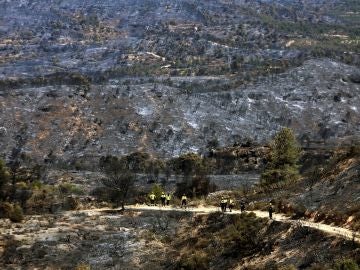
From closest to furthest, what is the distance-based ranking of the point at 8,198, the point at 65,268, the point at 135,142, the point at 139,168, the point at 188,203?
the point at 65,268
the point at 188,203
the point at 8,198
the point at 139,168
the point at 135,142

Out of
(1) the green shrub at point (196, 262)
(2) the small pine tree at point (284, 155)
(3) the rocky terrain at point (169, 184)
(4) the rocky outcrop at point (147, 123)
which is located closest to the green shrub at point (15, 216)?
(3) the rocky terrain at point (169, 184)

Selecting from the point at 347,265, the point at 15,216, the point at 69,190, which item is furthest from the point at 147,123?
the point at 347,265

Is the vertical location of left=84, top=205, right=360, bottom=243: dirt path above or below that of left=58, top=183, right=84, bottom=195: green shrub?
above

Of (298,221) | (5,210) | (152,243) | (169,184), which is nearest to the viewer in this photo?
(298,221)

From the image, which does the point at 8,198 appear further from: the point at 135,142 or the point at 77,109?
the point at 77,109

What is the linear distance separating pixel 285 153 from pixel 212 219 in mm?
28374

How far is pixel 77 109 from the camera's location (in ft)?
619

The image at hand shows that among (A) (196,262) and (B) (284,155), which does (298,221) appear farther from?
(B) (284,155)

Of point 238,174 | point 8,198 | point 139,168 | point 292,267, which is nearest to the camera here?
point 292,267

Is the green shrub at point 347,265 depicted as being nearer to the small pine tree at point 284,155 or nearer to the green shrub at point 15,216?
the green shrub at point 15,216

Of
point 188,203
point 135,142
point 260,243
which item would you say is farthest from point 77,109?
point 260,243

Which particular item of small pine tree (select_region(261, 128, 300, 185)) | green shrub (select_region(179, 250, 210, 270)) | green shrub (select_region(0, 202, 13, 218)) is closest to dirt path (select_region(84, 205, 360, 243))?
green shrub (select_region(179, 250, 210, 270))

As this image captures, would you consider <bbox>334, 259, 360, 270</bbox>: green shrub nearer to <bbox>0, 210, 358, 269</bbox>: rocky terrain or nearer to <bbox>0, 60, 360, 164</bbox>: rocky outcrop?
<bbox>0, 210, 358, 269</bbox>: rocky terrain

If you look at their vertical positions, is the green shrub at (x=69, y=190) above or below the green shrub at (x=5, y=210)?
below
